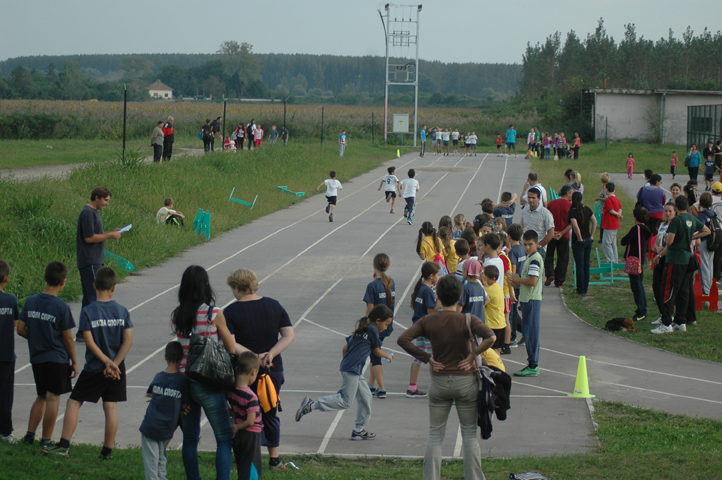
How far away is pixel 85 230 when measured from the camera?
952 centimetres

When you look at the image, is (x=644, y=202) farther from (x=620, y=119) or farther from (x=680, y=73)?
(x=680, y=73)

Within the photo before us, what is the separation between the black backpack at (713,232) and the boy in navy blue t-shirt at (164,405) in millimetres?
9873

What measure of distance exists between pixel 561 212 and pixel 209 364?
10.6 meters

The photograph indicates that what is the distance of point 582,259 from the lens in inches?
564

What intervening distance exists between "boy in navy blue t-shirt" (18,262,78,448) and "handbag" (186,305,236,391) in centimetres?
173

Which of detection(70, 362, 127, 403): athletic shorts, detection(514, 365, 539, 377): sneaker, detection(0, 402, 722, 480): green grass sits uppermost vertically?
detection(70, 362, 127, 403): athletic shorts

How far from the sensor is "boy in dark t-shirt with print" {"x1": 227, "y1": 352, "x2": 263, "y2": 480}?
5215 millimetres

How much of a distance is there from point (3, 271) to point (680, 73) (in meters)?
119

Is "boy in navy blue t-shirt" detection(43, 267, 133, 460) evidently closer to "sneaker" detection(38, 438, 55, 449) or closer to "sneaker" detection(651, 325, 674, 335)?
"sneaker" detection(38, 438, 55, 449)

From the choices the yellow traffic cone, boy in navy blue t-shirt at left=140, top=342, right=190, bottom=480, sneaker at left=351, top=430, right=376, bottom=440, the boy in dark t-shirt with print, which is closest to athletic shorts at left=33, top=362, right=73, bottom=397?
boy in navy blue t-shirt at left=140, top=342, right=190, bottom=480

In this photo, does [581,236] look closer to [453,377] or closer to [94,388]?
[453,377]

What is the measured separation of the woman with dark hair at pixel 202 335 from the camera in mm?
5258

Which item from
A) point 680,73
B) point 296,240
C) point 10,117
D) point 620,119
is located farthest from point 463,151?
point 680,73

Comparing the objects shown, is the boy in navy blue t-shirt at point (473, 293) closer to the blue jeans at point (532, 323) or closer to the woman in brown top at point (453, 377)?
the blue jeans at point (532, 323)
